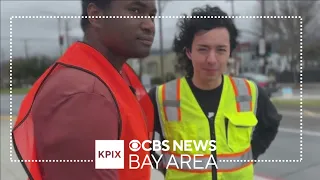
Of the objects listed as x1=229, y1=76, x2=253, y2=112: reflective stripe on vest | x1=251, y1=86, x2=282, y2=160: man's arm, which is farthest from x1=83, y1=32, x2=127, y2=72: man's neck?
x1=251, y1=86, x2=282, y2=160: man's arm

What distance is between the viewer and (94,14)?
40.1 inches

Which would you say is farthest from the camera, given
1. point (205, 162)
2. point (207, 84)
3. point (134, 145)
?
point (207, 84)

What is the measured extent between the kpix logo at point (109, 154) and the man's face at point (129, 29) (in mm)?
260

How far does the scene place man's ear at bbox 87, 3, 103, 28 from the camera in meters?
1.01

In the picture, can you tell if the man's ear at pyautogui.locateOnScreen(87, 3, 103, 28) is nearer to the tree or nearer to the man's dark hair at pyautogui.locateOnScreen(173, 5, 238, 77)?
the man's dark hair at pyautogui.locateOnScreen(173, 5, 238, 77)

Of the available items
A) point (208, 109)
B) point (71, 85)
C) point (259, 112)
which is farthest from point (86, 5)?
point (259, 112)

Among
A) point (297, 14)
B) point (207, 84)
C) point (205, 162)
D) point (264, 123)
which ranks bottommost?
point (205, 162)

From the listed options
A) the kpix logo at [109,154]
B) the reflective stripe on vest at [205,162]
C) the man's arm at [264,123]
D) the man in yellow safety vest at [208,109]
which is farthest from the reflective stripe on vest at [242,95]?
the kpix logo at [109,154]

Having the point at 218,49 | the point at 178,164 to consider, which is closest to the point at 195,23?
the point at 218,49

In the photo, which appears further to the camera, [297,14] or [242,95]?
[297,14]

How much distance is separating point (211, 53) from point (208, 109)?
25 centimetres

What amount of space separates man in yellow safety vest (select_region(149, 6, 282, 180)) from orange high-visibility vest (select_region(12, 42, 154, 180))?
63 centimetres

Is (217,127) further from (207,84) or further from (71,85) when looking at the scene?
(71,85)

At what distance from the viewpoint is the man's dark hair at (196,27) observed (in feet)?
5.61
